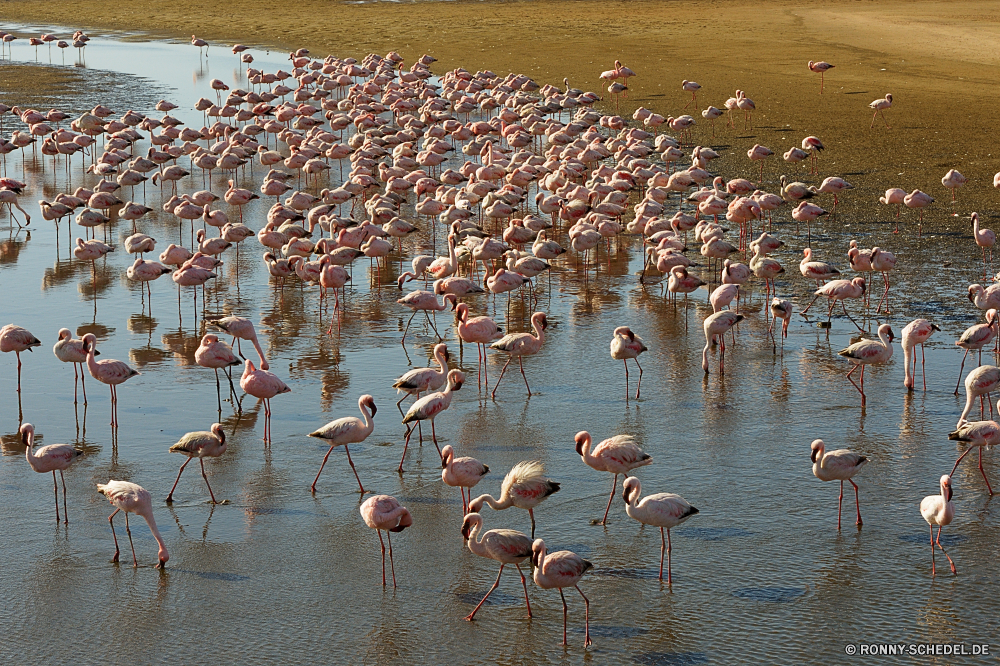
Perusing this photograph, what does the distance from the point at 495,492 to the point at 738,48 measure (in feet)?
113

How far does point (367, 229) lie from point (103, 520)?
374 inches

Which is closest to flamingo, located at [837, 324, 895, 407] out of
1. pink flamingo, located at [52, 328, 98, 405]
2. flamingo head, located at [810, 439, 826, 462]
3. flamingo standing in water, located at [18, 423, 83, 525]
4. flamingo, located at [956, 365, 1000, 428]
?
flamingo, located at [956, 365, 1000, 428]

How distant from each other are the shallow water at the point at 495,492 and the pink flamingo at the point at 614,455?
1.38 ft

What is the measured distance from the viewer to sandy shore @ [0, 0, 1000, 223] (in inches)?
1084

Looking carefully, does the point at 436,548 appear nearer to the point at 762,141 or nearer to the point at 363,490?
the point at 363,490

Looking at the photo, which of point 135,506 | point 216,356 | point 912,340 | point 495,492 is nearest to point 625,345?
point 495,492

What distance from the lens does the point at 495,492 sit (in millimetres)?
11289

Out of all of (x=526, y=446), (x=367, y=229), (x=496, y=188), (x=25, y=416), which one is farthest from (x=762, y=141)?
(x=25, y=416)

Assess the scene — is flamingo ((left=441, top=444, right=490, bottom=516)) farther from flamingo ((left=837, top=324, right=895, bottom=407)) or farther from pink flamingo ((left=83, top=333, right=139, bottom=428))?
flamingo ((left=837, top=324, right=895, bottom=407))

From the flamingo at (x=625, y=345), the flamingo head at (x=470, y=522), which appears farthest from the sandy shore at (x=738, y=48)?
the flamingo head at (x=470, y=522)

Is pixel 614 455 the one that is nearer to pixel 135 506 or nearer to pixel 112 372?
pixel 135 506

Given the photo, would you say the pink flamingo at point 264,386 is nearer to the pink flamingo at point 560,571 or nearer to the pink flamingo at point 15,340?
the pink flamingo at point 15,340

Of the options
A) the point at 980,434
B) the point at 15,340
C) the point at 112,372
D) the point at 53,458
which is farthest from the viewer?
the point at 15,340

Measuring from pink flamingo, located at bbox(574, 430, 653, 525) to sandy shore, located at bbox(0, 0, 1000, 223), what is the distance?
539 inches
